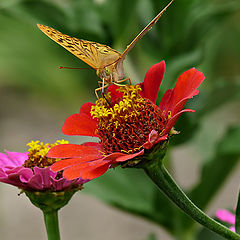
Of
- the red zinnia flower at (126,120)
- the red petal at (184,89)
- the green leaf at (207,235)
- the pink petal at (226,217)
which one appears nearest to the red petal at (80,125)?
the red zinnia flower at (126,120)

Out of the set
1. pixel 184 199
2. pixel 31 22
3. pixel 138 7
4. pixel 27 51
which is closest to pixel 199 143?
pixel 138 7

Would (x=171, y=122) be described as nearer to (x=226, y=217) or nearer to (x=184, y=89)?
(x=184, y=89)

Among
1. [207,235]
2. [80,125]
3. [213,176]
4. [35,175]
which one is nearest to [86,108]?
[80,125]

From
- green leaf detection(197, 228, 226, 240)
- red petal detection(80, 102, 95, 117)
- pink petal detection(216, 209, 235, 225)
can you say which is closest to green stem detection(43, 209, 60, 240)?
red petal detection(80, 102, 95, 117)

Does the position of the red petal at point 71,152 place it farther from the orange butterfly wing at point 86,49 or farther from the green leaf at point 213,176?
the green leaf at point 213,176

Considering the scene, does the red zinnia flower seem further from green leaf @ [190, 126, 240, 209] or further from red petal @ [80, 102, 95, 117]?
green leaf @ [190, 126, 240, 209]
